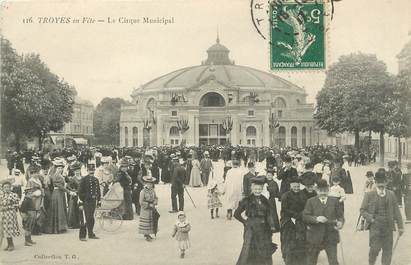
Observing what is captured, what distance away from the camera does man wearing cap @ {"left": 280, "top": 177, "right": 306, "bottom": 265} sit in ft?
28.6

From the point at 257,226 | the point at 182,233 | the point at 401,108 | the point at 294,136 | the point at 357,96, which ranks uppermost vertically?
the point at 357,96

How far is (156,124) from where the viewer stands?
67.1 meters

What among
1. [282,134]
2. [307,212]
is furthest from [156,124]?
[307,212]

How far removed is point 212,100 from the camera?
240 ft

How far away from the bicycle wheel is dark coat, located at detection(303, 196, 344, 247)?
5.67m

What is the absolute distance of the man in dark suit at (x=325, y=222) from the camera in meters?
8.35

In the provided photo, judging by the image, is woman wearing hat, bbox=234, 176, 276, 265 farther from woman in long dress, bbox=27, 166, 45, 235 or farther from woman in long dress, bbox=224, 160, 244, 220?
woman in long dress, bbox=27, 166, 45, 235

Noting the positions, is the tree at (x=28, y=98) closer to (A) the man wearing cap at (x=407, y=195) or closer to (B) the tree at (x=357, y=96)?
(A) the man wearing cap at (x=407, y=195)

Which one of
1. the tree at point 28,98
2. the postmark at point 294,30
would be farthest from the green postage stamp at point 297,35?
the tree at point 28,98

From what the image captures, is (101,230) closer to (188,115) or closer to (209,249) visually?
(209,249)

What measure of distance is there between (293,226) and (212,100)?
64.5 m

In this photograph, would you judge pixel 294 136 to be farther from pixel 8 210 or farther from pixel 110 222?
pixel 8 210

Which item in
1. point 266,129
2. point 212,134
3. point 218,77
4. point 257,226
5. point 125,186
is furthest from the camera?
point 218,77

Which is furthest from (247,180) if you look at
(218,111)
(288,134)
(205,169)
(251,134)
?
(218,111)
